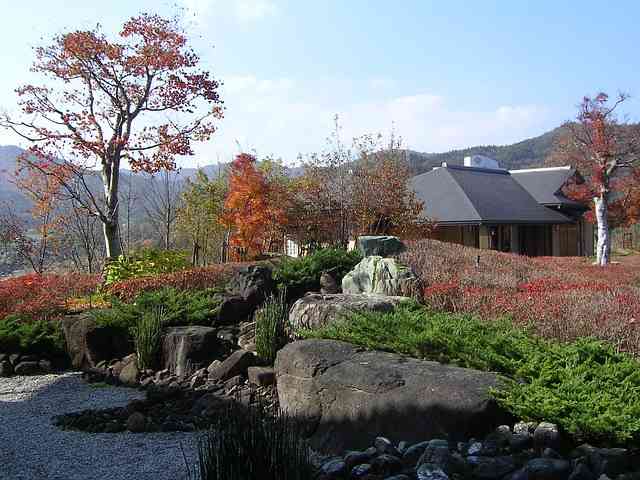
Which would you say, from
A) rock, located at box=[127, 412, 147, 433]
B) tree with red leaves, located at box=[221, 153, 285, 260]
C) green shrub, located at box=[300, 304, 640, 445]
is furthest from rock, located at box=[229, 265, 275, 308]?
tree with red leaves, located at box=[221, 153, 285, 260]

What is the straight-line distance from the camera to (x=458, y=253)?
40.6 feet

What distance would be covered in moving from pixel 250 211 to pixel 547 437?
15.4 m

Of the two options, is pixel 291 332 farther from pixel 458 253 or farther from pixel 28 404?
pixel 458 253

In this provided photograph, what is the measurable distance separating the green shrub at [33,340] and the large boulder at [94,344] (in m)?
0.38

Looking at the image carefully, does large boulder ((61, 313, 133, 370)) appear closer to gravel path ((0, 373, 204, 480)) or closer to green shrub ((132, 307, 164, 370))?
green shrub ((132, 307, 164, 370))

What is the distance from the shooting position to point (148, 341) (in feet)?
25.0

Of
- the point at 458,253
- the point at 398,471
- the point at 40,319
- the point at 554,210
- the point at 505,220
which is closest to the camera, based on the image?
the point at 398,471

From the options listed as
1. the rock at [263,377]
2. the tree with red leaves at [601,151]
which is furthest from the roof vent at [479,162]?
Answer: the rock at [263,377]

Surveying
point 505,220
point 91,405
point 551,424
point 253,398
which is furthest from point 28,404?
point 505,220

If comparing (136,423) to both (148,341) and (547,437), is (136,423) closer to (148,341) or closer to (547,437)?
(148,341)

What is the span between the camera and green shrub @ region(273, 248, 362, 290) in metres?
9.39

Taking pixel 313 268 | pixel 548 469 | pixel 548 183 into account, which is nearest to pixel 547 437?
pixel 548 469

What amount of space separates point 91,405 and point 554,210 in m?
25.9

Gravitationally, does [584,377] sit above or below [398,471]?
above
